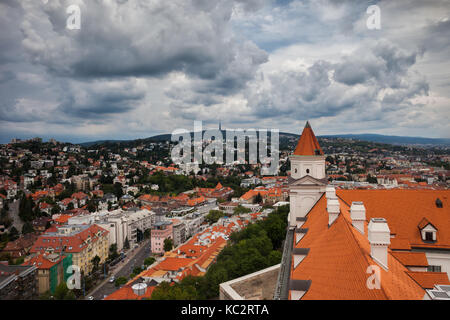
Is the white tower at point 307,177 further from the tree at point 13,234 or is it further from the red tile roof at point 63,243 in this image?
the tree at point 13,234

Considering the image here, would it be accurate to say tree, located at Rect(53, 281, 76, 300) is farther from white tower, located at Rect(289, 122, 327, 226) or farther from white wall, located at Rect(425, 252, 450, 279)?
white wall, located at Rect(425, 252, 450, 279)

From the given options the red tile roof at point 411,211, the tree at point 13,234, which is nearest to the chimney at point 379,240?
the red tile roof at point 411,211

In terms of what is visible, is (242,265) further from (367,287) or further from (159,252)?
(159,252)

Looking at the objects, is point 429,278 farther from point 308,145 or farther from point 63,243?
point 63,243

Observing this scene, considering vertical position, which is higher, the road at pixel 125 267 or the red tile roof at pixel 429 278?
the red tile roof at pixel 429 278

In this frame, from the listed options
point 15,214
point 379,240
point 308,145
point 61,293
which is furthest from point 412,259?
point 15,214
